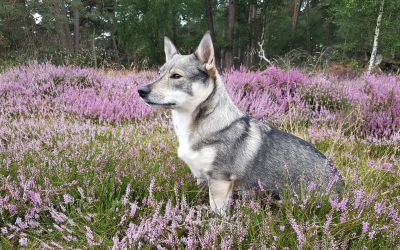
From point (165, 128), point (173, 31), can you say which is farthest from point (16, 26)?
point (165, 128)

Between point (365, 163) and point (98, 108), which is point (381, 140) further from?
point (98, 108)

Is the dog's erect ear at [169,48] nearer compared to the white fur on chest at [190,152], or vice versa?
the white fur on chest at [190,152]

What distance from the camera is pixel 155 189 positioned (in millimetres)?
2656

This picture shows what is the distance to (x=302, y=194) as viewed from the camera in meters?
2.30

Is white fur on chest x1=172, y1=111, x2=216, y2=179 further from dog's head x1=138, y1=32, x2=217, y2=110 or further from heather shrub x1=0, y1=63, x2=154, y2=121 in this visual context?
heather shrub x1=0, y1=63, x2=154, y2=121

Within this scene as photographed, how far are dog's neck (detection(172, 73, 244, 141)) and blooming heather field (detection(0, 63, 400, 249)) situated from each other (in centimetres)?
48

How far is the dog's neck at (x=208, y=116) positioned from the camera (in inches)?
105

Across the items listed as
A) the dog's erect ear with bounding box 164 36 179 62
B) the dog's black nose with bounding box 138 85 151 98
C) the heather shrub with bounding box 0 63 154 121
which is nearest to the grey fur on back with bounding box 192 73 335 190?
the dog's black nose with bounding box 138 85 151 98

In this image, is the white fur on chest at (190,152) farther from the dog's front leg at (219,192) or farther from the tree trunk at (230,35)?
the tree trunk at (230,35)

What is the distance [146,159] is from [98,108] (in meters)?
2.64

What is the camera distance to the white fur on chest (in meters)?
2.55

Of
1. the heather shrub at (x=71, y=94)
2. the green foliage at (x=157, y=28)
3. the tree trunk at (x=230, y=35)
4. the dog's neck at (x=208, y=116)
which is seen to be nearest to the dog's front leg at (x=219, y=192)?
the dog's neck at (x=208, y=116)

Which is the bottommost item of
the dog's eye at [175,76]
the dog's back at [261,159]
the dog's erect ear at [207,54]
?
the dog's back at [261,159]

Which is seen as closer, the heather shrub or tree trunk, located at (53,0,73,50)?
the heather shrub
